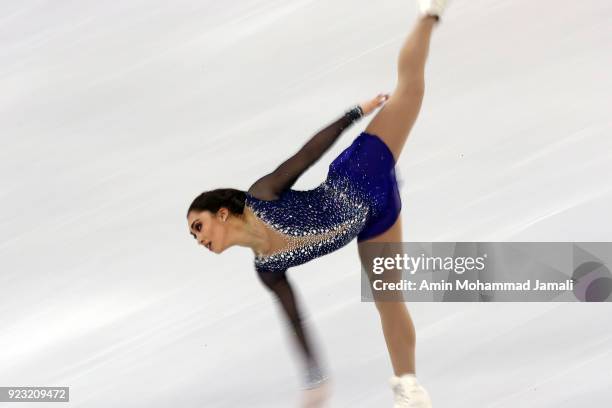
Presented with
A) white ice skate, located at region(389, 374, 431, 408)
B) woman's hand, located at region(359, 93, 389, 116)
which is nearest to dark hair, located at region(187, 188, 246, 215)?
woman's hand, located at region(359, 93, 389, 116)

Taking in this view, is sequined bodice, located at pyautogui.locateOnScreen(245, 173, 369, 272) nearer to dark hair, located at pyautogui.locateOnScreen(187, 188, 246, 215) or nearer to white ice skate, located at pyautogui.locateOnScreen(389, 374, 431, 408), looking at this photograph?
dark hair, located at pyautogui.locateOnScreen(187, 188, 246, 215)

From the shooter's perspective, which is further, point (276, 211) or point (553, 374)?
point (553, 374)

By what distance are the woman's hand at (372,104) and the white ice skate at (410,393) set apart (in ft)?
2.99

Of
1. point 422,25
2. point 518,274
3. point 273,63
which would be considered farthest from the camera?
point 273,63

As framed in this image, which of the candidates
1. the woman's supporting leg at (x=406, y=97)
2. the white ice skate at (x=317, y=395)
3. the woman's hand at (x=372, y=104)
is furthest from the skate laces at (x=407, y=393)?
the woman's hand at (x=372, y=104)

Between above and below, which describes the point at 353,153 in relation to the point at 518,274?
above

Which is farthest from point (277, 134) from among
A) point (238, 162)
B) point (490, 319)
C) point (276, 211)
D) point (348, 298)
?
point (276, 211)

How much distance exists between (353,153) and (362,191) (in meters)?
0.14

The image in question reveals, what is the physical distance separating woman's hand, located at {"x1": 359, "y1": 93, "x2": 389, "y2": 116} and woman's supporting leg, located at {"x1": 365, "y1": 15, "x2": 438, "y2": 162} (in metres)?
0.16

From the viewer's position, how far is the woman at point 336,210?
3.34 m

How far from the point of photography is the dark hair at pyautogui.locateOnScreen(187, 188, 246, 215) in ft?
11.0

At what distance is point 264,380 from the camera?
3959 millimetres

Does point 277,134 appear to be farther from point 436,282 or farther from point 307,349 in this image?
point 307,349

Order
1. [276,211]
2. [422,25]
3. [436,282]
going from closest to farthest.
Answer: [276,211], [422,25], [436,282]
